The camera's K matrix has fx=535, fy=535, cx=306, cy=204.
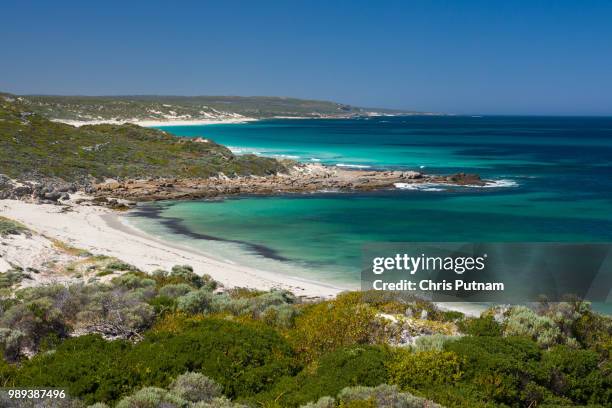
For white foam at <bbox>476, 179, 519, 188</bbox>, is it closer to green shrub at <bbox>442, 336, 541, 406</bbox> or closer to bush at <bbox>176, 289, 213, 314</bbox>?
bush at <bbox>176, 289, 213, 314</bbox>

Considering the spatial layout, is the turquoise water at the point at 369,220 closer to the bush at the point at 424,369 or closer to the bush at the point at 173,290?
the bush at the point at 173,290

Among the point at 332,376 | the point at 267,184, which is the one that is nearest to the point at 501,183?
the point at 267,184

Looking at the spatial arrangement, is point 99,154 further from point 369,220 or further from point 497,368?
point 497,368

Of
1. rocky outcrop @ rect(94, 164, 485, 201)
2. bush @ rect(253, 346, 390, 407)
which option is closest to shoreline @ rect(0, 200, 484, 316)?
bush @ rect(253, 346, 390, 407)

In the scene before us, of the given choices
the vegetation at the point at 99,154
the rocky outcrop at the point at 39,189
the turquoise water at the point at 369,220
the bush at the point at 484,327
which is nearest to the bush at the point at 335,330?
the bush at the point at 484,327

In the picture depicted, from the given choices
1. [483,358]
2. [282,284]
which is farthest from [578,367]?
[282,284]

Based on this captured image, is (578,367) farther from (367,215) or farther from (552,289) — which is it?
(367,215)
